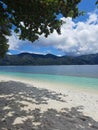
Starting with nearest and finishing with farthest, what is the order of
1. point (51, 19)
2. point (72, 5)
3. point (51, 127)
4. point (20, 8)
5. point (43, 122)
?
point (51, 127) < point (43, 122) < point (20, 8) < point (72, 5) < point (51, 19)

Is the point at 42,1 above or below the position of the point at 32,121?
above

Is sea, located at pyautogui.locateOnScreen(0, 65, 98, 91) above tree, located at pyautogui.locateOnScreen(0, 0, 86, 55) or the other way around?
the other way around

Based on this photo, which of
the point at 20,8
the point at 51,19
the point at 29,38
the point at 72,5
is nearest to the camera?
the point at 20,8

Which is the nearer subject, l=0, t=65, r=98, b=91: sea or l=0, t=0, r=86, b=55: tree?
l=0, t=0, r=86, b=55: tree

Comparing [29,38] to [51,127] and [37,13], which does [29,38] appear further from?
[51,127]

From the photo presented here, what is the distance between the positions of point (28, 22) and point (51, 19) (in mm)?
1056

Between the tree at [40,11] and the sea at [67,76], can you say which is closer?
the tree at [40,11]

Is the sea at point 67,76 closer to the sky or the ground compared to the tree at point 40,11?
closer to the ground

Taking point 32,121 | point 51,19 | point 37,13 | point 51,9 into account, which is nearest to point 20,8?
point 37,13

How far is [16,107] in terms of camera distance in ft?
26.0

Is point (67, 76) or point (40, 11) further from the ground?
point (40, 11)

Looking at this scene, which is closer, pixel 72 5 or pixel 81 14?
pixel 72 5

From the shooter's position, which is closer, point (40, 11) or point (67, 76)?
point (40, 11)

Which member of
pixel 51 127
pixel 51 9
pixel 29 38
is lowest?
pixel 51 127
